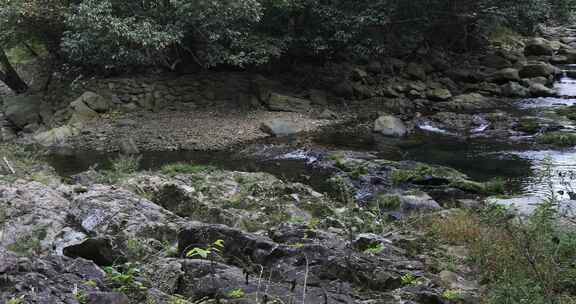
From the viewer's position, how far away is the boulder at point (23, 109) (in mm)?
16031

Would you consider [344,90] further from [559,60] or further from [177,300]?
[177,300]

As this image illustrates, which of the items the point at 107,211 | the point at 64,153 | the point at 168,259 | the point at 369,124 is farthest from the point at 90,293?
the point at 369,124

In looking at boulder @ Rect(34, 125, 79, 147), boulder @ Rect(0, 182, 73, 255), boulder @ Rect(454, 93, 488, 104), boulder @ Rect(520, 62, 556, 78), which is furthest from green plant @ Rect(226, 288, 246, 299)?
boulder @ Rect(520, 62, 556, 78)

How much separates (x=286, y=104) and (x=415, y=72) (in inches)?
195

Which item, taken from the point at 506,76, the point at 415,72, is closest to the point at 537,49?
the point at 506,76

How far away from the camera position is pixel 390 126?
46.3 feet

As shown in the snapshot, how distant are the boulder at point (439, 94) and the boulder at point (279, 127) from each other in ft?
16.3

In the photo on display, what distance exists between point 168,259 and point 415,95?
1369 centimetres

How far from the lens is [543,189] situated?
9336 millimetres

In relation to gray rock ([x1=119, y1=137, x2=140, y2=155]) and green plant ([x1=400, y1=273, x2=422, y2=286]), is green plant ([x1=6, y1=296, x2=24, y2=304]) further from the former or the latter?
gray rock ([x1=119, y1=137, x2=140, y2=155])

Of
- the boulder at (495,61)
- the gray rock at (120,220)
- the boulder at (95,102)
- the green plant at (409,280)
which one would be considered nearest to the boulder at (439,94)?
the boulder at (495,61)

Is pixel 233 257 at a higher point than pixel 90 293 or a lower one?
lower

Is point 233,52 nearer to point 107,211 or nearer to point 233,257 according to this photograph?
point 107,211

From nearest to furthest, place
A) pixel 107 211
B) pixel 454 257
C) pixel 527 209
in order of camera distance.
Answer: pixel 454 257
pixel 107 211
pixel 527 209
